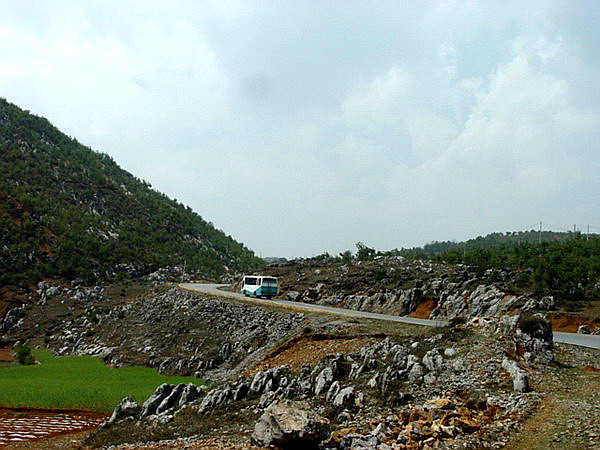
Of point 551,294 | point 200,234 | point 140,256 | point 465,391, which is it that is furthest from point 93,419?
point 200,234

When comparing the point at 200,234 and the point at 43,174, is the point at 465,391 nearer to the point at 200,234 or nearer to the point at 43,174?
the point at 43,174

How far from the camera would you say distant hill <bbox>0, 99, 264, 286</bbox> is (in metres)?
81.0

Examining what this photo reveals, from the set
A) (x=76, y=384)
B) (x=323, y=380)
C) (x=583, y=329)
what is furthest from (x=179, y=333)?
(x=583, y=329)

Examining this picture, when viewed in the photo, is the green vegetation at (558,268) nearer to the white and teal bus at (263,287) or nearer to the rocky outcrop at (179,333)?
the rocky outcrop at (179,333)

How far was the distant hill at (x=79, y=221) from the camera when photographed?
81000mm

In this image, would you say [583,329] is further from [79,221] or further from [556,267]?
[79,221]

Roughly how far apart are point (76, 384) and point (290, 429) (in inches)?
965

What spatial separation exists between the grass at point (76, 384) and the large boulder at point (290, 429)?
638 inches

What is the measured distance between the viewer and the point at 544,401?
49.4 feet

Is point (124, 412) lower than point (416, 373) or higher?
lower

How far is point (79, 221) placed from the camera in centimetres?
9544

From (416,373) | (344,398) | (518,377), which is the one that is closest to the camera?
(518,377)

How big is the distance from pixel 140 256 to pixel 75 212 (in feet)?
50.9

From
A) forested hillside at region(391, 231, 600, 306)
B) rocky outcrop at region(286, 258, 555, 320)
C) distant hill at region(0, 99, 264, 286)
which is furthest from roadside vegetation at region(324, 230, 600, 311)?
distant hill at region(0, 99, 264, 286)
